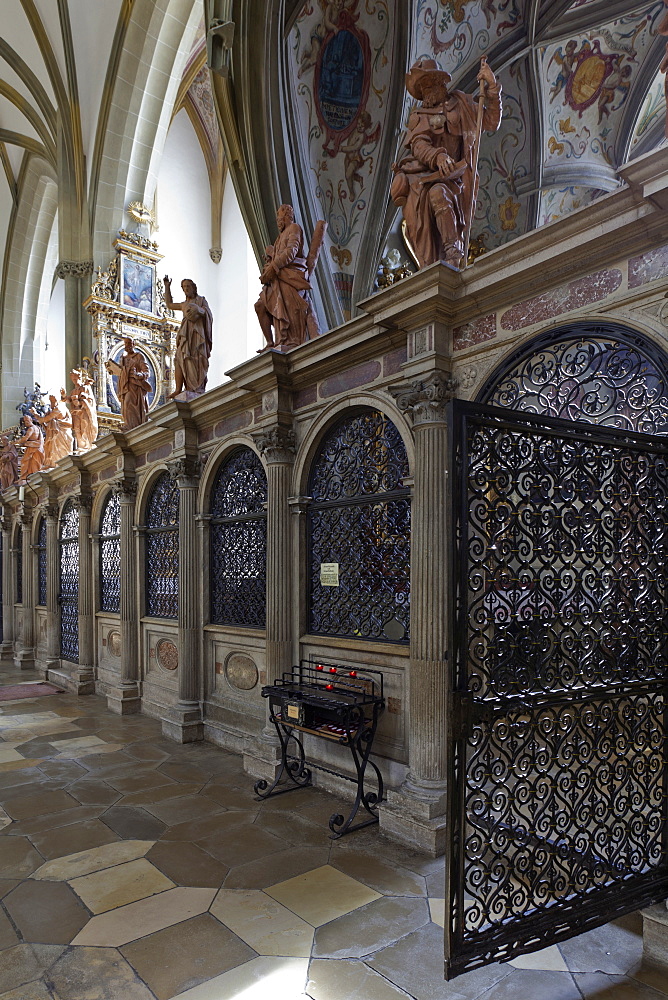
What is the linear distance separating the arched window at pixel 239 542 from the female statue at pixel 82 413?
228 inches

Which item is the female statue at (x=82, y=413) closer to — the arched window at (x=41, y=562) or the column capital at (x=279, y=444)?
the arched window at (x=41, y=562)

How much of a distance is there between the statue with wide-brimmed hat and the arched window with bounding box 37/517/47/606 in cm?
1096

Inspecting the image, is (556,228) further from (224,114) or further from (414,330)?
(224,114)

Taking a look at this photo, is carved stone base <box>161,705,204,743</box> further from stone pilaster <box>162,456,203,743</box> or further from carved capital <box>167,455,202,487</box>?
carved capital <box>167,455,202,487</box>

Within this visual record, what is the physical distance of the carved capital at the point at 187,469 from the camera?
283 inches

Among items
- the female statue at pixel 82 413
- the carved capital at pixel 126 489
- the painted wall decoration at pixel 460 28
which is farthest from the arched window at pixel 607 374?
the female statue at pixel 82 413

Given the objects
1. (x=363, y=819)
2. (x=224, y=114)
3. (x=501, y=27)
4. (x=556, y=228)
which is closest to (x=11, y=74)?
(x=224, y=114)

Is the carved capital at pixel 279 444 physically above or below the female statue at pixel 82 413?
below

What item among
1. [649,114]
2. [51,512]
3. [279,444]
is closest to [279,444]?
[279,444]

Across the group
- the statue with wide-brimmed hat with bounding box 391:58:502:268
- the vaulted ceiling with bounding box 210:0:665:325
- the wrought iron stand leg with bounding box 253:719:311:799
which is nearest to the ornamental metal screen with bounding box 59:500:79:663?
the vaulted ceiling with bounding box 210:0:665:325

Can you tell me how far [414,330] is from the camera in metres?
4.44

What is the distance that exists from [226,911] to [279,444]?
356 centimetres

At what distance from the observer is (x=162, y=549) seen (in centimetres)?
823

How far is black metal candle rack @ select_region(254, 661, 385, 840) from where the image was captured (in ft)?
14.5
